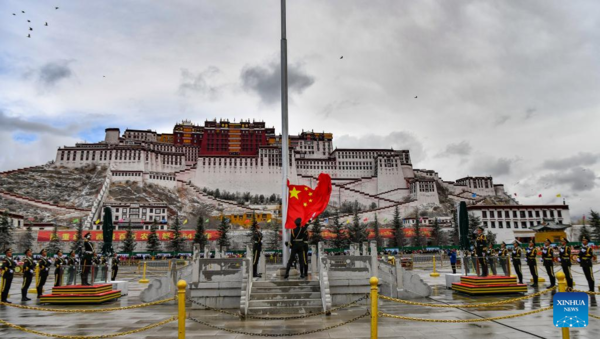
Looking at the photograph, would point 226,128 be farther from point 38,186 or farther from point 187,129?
point 38,186

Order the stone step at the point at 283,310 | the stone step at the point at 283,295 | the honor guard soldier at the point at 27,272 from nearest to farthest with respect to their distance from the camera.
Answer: the stone step at the point at 283,310 < the stone step at the point at 283,295 < the honor guard soldier at the point at 27,272

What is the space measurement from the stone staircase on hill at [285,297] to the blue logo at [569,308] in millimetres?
6194

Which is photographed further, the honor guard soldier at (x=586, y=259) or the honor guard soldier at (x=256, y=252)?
the honor guard soldier at (x=256, y=252)

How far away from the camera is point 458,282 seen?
14.1 meters

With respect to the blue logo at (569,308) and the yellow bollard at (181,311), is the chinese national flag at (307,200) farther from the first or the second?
the blue logo at (569,308)

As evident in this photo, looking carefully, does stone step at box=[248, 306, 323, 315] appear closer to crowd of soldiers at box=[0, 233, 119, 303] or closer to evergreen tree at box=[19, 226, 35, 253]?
crowd of soldiers at box=[0, 233, 119, 303]

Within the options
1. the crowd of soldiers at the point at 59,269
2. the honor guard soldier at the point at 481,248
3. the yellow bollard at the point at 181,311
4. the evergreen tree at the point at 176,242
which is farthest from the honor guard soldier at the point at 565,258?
the evergreen tree at the point at 176,242

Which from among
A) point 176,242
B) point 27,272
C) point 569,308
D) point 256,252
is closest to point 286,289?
point 256,252

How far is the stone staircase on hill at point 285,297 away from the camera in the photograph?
9.74 metres

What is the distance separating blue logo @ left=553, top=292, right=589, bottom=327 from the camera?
14.3ft

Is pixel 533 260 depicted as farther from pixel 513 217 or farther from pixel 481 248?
pixel 513 217

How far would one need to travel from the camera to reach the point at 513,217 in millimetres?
72500

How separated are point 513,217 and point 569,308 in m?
77.9

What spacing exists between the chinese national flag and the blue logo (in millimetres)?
8801
